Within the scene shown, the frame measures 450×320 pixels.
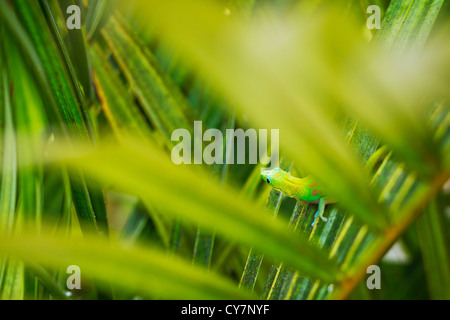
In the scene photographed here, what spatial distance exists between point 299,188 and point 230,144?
123mm

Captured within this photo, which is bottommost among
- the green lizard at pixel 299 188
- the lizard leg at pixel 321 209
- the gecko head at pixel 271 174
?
the lizard leg at pixel 321 209

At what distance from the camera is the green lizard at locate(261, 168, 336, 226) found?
0.37 meters

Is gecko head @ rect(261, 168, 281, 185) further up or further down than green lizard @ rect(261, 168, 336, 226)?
further up

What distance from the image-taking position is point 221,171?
0.48 m

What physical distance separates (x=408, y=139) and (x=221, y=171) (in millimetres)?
257

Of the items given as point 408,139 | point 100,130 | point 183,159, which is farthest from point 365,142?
point 100,130

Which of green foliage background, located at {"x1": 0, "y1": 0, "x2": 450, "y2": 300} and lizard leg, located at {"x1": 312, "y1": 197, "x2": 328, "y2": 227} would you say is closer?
green foliage background, located at {"x1": 0, "y1": 0, "x2": 450, "y2": 300}

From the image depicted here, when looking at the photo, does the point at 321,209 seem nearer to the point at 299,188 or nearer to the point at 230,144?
the point at 299,188

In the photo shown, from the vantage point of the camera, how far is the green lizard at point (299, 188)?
37 centimetres

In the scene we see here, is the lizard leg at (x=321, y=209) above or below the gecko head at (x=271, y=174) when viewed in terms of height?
below

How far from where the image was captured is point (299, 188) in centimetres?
40

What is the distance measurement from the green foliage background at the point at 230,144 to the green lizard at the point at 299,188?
0.01 meters

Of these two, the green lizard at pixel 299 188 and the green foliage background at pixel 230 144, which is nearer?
the green foliage background at pixel 230 144

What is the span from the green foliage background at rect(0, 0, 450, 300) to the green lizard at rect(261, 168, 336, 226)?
13mm
